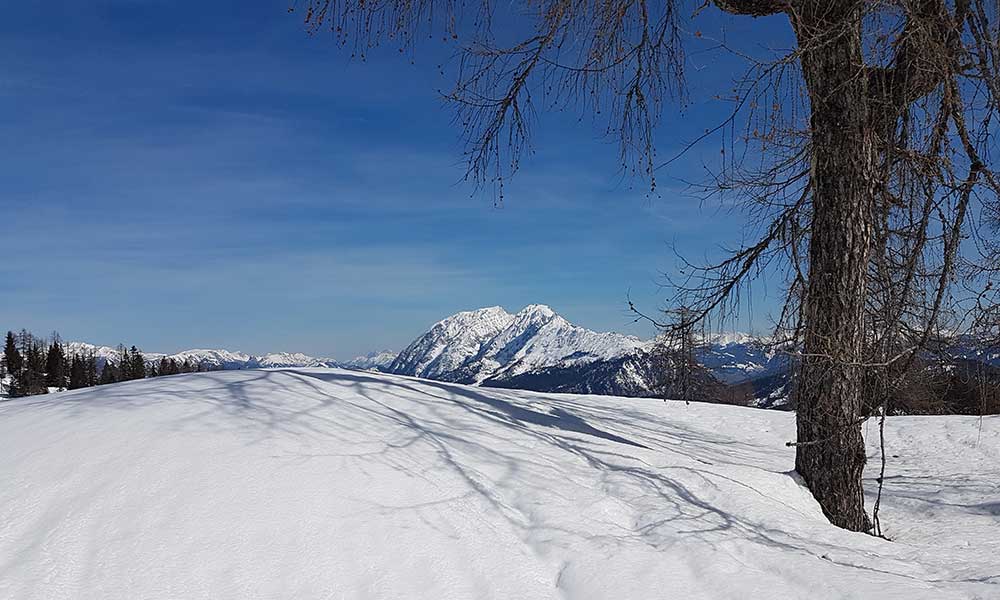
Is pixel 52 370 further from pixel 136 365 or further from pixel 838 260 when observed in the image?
pixel 838 260

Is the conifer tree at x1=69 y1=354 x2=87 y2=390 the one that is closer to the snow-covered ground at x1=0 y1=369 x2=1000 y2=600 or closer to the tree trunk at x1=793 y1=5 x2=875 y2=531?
the snow-covered ground at x1=0 y1=369 x2=1000 y2=600

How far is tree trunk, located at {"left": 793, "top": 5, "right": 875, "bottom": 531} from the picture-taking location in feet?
14.9

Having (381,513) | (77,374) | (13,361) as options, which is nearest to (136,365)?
(77,374)

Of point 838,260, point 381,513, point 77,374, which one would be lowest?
point 77,374

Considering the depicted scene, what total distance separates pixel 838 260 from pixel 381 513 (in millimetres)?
3626

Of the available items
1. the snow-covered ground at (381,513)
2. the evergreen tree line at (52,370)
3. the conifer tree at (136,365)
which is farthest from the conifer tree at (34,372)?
the snow-covered ground at (381,513)

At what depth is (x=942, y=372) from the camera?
530 cm

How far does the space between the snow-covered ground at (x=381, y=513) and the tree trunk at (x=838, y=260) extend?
39 centimetres

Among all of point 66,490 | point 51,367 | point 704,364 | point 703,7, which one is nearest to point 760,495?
point 704,364

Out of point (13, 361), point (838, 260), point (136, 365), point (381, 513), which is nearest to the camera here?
point (381, 513)

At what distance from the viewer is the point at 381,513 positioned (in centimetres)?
307

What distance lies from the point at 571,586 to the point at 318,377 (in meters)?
3.42

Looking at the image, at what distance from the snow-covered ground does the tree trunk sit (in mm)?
390

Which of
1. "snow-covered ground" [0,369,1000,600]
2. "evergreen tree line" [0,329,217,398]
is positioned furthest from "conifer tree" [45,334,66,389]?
"snow-covered ground" [0,369,1000,600]
